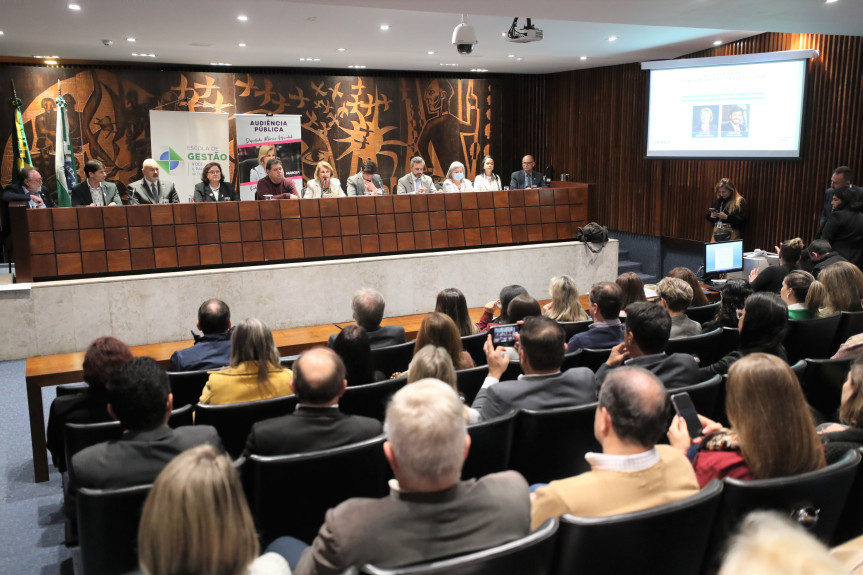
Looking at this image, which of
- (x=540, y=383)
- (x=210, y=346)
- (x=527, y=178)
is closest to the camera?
(x=540, y=383)

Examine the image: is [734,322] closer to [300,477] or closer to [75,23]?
[300,477]

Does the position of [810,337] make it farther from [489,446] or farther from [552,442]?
[489,446]

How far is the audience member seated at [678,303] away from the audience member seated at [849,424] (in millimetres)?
1417

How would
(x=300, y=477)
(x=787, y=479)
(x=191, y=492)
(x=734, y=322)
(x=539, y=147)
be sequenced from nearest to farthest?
(x=191, y=492)
(x=787, y=479)
(x=300, y=477)
(x=734, y=322)
(x=539, y=147)

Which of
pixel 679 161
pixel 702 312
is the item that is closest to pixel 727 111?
pixel 679 161

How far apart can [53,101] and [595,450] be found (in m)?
9.12

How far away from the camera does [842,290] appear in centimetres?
420

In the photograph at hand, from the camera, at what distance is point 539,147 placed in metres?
11.6

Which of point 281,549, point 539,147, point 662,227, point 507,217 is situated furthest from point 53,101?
point 281,549

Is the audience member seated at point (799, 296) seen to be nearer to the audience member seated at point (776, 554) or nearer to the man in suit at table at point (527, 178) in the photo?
the audience member seated at point (776, 554)

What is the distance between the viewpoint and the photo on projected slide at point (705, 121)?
7977 millimetres

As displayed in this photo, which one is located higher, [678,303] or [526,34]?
[526,34]

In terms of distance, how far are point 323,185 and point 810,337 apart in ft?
15.7

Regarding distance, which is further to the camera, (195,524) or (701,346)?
(701,346)
